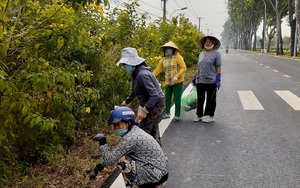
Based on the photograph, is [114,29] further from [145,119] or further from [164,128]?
[145,119]

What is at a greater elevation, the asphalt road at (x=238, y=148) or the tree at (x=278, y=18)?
the tree at (x=278, y=18)

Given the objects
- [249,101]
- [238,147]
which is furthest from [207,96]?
[249,101]

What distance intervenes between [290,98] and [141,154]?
26.2 ft

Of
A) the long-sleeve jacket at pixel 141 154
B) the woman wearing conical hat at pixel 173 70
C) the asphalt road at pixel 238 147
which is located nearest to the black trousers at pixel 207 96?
the asphalt road at pixel 238 147

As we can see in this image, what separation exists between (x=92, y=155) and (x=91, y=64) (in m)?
1.54

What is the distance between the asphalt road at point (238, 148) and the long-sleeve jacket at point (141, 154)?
106 cm

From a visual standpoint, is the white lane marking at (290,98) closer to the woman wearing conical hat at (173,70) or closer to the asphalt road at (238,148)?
the asphalt road at (238,148)

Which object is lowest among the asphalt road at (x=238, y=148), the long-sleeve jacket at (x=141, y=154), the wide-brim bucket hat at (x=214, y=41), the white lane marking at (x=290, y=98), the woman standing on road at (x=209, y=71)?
the asphalt road at (x=238, y=148)

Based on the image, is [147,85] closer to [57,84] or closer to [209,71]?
[57,84]

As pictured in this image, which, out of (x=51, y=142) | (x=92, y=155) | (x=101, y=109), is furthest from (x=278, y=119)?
(x=51, y=142)

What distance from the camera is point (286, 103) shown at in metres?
9.31

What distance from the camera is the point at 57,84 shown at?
3596 mm

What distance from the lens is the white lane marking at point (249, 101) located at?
8908mm

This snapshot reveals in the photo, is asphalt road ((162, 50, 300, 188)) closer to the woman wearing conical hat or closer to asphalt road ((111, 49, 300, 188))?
asphalt road ((111, 49, 300, 188))
